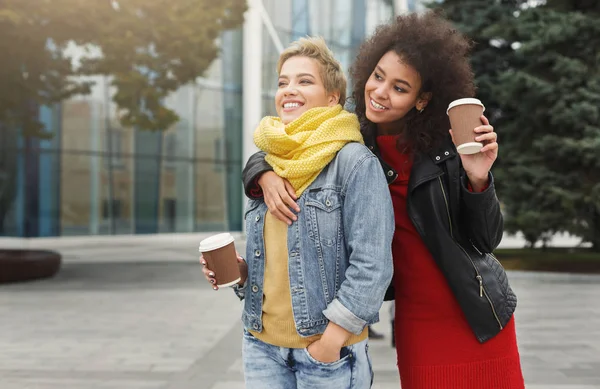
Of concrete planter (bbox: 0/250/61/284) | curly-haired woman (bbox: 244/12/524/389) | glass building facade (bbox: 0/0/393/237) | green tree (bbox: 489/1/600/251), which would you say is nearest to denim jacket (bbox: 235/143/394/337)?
curly-haired woman (bbox: 244/12/524/389)

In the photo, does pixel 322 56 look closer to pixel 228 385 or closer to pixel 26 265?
pixel 228 385

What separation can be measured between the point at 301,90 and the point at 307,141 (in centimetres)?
20

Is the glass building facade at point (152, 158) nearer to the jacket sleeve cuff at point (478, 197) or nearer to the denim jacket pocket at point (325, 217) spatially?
the denim jacket pocket at point (325, 217)

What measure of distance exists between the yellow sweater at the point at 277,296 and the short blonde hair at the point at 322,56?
479 mm

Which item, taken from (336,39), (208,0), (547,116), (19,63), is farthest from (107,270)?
(336,39)

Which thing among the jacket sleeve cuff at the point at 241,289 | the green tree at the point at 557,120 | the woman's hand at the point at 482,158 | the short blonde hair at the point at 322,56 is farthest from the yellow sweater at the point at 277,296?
the green tree at the point at 557,120

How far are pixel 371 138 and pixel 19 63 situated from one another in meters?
10.2

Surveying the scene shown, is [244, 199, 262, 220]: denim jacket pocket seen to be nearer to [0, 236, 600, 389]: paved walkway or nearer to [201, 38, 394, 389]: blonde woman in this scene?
[201, 38, 394, 389]: blonde woman

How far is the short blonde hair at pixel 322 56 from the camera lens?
212 cm

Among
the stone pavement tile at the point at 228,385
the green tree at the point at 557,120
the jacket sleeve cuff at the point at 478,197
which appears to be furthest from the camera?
the green tree at the point at 557,120

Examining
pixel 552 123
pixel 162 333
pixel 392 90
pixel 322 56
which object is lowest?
pixel 162 333

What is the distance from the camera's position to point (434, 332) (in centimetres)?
208

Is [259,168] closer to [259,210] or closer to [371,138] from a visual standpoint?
[259,210]

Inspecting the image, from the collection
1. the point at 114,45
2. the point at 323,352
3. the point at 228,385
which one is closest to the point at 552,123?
the point at 114,45
